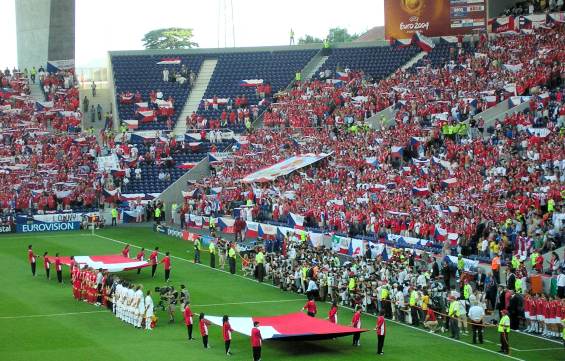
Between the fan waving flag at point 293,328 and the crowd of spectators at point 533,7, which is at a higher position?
the crowd of spectators at point 533,7

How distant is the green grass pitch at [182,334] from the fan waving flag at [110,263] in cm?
68

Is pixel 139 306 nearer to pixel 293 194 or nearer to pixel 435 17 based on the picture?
pixel 293 194

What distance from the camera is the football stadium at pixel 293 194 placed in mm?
33469

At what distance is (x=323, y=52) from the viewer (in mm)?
79875

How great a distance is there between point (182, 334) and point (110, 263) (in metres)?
10.8

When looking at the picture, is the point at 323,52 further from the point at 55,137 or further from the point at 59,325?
the point at 59,325

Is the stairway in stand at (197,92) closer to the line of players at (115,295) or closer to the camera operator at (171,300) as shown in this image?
the line of players at (115,295)

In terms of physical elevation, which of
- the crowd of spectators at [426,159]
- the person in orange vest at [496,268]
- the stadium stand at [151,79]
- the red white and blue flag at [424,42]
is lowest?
the person in orange vest at [496,268]

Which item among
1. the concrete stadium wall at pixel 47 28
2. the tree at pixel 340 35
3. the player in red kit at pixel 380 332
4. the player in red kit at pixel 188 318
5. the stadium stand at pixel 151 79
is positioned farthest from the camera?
the tree at pixel 340 35

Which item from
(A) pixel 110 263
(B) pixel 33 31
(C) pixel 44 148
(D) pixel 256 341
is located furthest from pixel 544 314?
(B) pixel 33 31

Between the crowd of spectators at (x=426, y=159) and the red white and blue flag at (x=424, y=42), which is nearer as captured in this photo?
the crowd of spectators at (x=426, y=159)

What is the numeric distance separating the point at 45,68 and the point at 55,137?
10991 mm

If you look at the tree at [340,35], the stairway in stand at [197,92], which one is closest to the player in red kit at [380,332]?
the stairway in stand at [197,92]

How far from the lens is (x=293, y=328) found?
31438 mm
